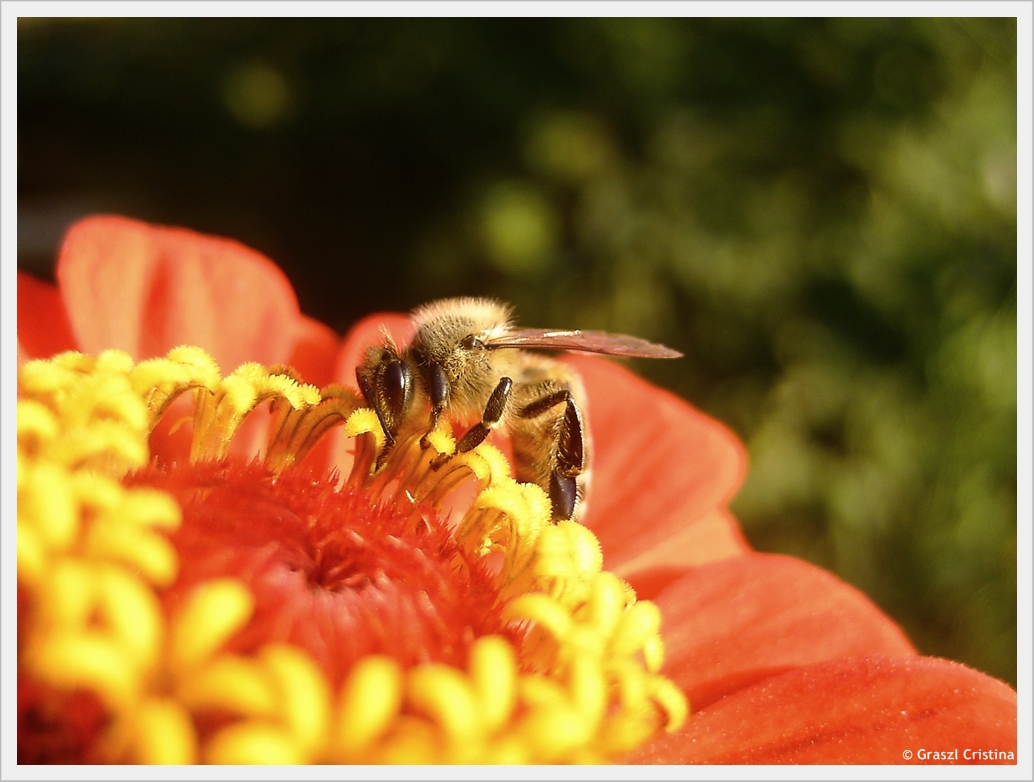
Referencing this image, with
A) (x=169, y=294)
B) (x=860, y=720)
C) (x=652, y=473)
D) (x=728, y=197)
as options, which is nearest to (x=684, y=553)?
(x=652, y=473)

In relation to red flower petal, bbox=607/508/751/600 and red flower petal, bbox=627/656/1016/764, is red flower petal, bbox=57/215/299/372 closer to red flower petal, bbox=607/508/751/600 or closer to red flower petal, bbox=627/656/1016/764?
red flower petal, bbox=607/508/751/600

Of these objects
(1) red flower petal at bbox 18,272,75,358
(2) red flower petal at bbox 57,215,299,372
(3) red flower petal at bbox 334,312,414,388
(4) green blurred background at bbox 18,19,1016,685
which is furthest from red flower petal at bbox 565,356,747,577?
(4) green blurred background at bbox 18,19,1016,685

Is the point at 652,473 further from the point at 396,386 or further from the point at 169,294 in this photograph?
the point at 169,294

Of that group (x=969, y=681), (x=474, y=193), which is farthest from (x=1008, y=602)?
(x=474, y=193)

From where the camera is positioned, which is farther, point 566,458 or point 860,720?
point 566,458

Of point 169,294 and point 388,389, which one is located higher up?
point 169,294

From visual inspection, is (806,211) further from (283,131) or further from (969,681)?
(969,681)

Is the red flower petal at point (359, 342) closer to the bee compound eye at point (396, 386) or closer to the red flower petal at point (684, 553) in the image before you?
the bee compound eye at point (396, 386)
